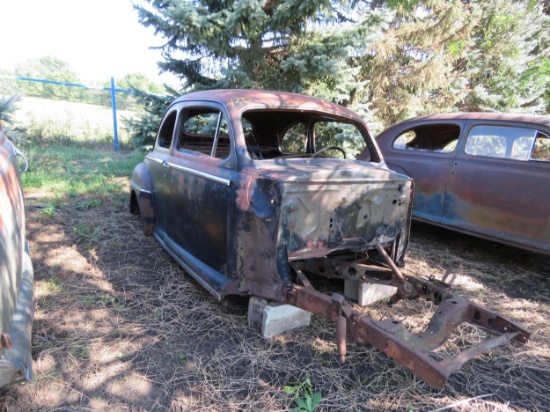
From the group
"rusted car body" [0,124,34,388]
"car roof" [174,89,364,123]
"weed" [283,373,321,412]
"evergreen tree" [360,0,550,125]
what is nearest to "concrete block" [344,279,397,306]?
"weed" [283,373,321,412]

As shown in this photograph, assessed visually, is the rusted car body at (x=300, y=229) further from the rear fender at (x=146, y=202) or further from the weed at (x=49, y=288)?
the weed at (x=49, y=288)

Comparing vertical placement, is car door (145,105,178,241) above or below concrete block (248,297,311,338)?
above

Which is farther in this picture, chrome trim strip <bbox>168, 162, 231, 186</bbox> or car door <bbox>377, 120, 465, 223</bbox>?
car door <bbox>377, 120, 465, 223</bbox>

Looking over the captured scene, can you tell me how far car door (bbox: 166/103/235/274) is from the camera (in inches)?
104

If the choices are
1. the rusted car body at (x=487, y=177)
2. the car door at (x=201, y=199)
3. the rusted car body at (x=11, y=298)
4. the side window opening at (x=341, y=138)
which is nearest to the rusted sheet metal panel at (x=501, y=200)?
the rusted car body at (x=487, y=177)

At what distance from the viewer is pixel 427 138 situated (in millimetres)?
5125

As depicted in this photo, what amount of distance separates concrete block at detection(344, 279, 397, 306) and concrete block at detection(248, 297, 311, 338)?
52 cm

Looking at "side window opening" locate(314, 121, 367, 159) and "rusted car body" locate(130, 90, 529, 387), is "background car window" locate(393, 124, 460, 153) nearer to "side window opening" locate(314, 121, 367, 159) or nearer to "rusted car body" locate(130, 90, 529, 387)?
"side window opening" locate(314, 121, 367, 159)

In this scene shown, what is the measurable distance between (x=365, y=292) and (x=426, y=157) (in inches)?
106

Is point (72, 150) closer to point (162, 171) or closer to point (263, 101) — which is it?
point (162, 171)

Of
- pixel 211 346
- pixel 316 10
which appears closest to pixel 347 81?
pixel 316 10

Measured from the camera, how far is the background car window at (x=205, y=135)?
304cm

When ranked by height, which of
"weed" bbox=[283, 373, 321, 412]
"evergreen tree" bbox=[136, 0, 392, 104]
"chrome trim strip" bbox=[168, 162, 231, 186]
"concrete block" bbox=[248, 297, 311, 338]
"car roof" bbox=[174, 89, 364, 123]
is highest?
"evergreen tree" bbox=[136, 0, 392, 104]

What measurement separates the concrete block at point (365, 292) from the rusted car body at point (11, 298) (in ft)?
7.63
